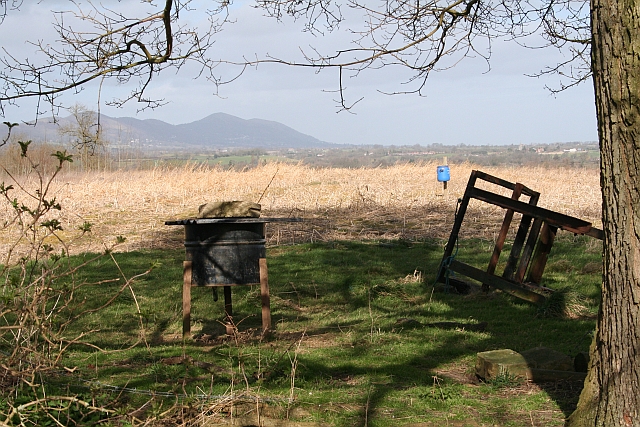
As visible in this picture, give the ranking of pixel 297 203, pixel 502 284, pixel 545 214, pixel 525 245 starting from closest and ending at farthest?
pixel 545 214 < pixel 502 284 < pixel 525 245 < pixel 297 203

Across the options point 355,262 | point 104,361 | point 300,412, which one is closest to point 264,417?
point 300,412

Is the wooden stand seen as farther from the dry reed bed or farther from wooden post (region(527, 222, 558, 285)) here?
wooden post (region(527, 222, 558, 285))

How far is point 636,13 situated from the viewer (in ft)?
13.5

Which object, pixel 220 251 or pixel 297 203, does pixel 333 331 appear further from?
pixel 297 203

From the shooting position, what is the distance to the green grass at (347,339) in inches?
208

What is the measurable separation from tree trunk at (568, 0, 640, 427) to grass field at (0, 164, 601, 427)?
860 mm

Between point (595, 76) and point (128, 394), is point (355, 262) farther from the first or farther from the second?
point (595, 76)

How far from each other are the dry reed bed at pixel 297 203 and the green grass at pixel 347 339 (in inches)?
86.7

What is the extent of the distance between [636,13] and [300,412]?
350cm

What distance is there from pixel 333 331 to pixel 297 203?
12.7 metres

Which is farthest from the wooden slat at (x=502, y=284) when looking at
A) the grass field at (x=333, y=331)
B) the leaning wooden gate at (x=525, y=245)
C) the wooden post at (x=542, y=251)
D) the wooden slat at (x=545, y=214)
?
the wooden slat at (x=545, y=214)

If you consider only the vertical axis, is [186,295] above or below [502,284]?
above

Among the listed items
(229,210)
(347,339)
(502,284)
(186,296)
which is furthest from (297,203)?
(347,339)

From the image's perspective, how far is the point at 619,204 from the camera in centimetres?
421
